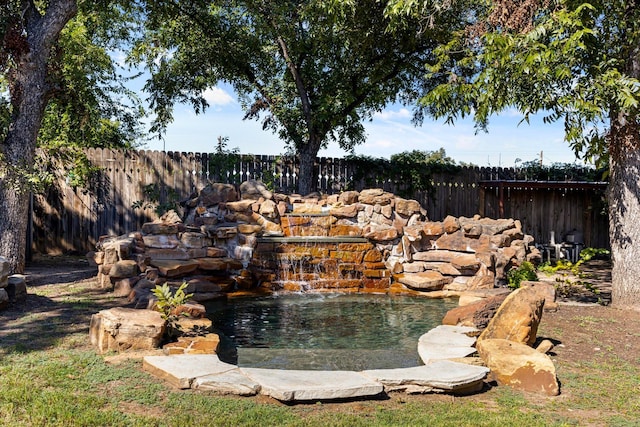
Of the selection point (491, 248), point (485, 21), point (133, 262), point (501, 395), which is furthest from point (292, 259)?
point (501, 395)

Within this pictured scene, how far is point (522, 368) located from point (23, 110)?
716 centimetres

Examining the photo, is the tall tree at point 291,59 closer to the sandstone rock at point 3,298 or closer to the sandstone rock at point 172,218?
the sandstone rock at point 172,218

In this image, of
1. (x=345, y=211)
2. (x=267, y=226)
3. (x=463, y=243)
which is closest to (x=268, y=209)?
(x=267, y=226)

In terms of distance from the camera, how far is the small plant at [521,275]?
316 inches

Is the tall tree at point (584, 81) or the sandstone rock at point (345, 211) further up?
the tall tree at point (584, 81)

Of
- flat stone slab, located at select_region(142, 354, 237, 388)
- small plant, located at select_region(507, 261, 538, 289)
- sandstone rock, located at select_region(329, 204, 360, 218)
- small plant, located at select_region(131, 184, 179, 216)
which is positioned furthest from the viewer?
small plant, located at select_region(131, 184, 179, 216)

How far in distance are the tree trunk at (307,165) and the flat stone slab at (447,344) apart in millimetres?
7405

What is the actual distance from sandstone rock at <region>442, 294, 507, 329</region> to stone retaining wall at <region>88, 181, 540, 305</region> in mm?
2616

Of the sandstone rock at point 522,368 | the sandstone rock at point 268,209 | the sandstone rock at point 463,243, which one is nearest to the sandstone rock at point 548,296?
the sandstone rock at point 463,243

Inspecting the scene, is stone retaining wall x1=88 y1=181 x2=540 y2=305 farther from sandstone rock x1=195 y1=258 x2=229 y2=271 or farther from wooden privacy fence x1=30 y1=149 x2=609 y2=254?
wooden privacy fence x1=30 y1=149 x2=609 y2=254

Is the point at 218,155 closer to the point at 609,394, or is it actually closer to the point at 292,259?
the point at 292,259

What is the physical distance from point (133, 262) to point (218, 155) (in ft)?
17.0

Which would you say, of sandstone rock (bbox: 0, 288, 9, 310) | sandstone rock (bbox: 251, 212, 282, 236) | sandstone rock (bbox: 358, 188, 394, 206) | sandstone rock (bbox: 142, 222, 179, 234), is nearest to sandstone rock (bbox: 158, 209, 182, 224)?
sandstone rock (bbox: 142, 222, 179, 234)

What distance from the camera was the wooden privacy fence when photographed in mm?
11305
